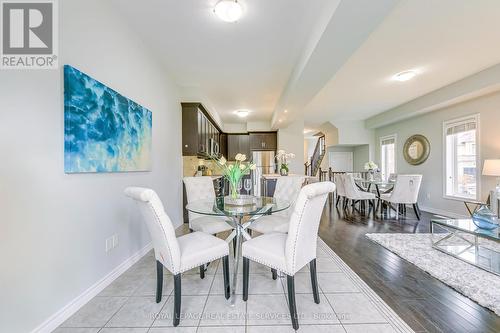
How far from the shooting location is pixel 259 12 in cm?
227

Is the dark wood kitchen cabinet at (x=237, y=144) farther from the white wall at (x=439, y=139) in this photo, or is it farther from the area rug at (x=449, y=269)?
the area rug at (x=449, y=269)

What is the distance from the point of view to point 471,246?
2889mm

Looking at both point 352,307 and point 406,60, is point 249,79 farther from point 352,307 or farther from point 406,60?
point 352,307

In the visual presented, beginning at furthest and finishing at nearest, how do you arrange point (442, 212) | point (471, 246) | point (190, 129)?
point (442, 212)
point (190, 129)
point (471, 246)

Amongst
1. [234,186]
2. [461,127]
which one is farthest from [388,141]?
[234,186]

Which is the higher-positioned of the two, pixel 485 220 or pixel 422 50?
pixel 422 50

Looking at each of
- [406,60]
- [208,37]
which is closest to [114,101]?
[208,37]

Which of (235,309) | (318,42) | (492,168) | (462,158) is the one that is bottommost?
(235,309)

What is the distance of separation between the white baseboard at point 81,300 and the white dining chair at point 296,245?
1358mm

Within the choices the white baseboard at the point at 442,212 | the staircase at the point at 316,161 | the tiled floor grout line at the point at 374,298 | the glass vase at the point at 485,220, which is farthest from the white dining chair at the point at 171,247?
the staircase at the point at 316,161

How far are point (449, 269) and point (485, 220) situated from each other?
28.5 inches

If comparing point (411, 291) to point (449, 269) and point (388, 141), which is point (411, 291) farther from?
point (388, 141)

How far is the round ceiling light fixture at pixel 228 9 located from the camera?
2.04 m

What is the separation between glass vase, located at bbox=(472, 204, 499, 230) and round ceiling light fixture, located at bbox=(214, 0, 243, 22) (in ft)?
11.4
